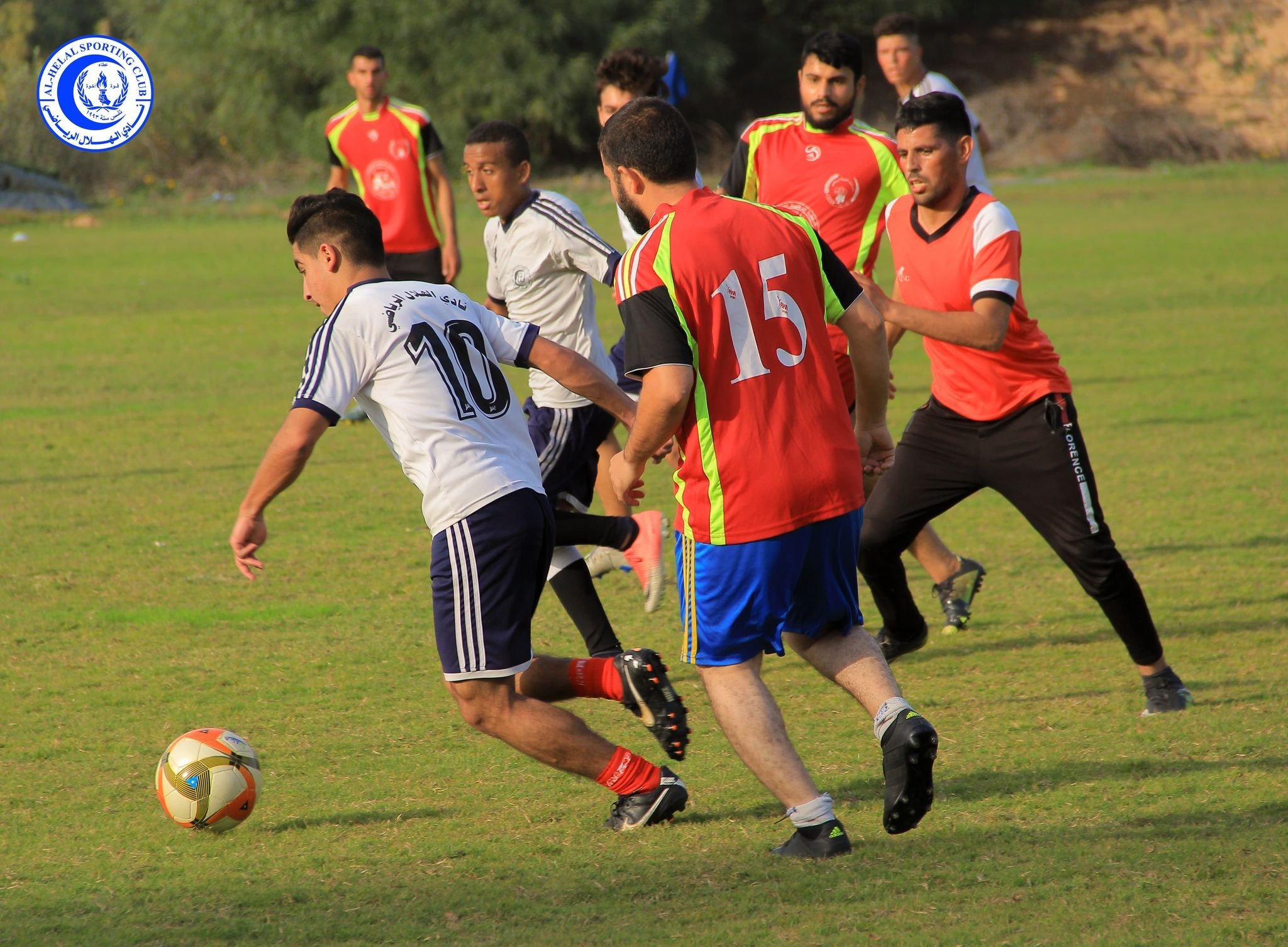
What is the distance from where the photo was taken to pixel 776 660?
5.96m

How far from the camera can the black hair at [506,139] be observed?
19.6 feet

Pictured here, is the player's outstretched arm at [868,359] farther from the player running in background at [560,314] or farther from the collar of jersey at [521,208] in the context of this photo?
the collar of jersey at [521,208]

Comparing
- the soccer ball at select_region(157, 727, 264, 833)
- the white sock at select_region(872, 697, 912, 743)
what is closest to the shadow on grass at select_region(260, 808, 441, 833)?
the soccer ball at select_region(157, 727, 264, 833)

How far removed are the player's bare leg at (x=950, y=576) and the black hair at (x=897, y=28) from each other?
273 centimetres

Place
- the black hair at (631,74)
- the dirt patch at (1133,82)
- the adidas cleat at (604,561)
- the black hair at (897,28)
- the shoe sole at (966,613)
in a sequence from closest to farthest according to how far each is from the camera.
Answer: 1. the shoe sole at (966,613)
2. the adidas cleat at (604,561)
3. the black hair at (631,74)
4. the black hair at (897,28)
5. the dirt patch at (1133,82)

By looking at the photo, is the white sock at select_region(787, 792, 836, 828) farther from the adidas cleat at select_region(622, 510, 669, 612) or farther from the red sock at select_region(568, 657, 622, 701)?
the adidas cleat at select_region(622, 510, 669, 612)

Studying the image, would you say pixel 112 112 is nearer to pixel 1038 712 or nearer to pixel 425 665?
pixel 425 665

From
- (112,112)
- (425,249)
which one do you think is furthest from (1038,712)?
(425,249)

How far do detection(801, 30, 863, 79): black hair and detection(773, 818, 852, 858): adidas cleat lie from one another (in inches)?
138

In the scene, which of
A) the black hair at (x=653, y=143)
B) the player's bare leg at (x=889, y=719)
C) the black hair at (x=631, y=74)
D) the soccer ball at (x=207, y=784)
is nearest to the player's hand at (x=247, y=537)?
the soccer ball at (x=207, y=784)

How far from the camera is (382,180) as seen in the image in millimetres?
10773

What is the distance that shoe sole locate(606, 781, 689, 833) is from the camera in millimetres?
4133

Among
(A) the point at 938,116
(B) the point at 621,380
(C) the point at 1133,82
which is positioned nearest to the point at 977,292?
(A) the point at 938,116

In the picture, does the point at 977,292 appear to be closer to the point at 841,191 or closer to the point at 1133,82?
the point at 841,191
